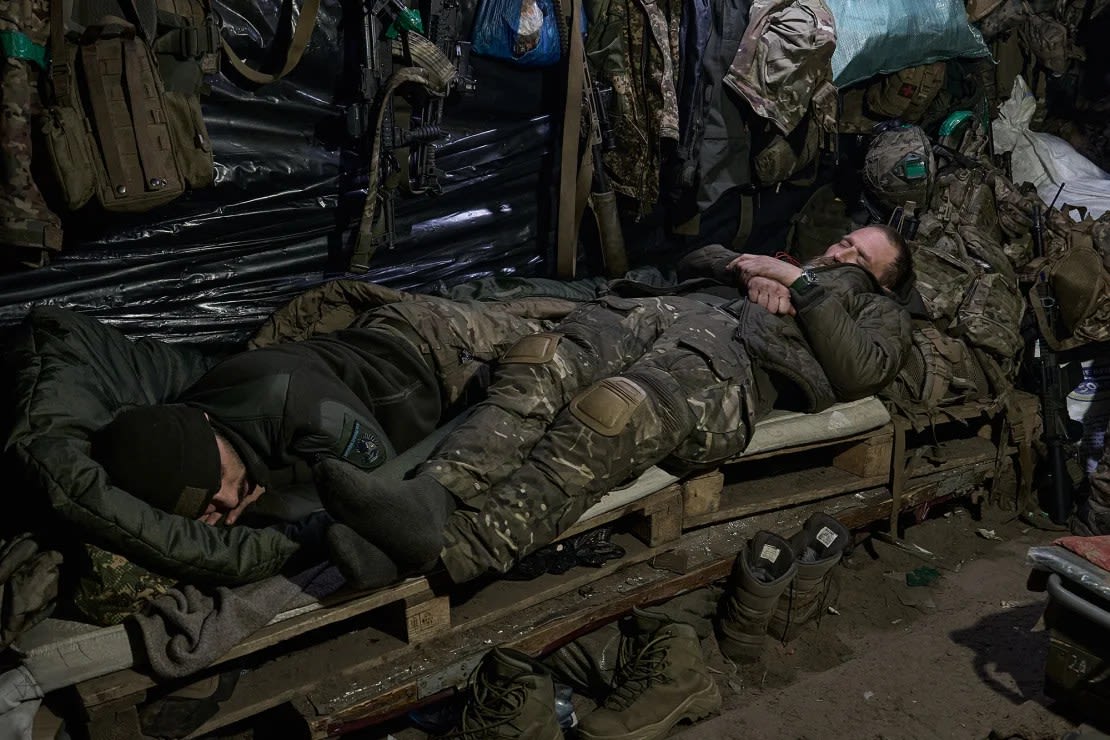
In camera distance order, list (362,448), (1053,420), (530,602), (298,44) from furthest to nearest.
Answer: (1053,420)
(298,44)
(530,602)
(362,448)

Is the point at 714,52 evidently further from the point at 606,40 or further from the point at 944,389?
the point at 944,389

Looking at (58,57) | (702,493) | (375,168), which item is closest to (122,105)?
(58,57)

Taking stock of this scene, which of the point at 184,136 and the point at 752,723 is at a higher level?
the point at 184,136

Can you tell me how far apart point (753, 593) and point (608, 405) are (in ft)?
3.11

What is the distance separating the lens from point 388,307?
11.5ft

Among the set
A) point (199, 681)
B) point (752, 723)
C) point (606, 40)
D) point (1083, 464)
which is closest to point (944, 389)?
point (1083, 464)

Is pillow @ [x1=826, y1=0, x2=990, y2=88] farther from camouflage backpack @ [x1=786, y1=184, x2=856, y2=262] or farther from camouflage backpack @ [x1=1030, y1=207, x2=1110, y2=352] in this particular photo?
camouflage backpack @ [x1=1030, y1=207, x2=1110, y2=352]

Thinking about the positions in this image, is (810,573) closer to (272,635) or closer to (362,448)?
(362,448)


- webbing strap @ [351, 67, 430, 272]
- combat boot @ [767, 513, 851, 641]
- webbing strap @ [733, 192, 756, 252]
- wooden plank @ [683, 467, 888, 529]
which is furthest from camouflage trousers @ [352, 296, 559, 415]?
webbing strap @ [733, 192, 756, 252]

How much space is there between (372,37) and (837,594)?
2989mm

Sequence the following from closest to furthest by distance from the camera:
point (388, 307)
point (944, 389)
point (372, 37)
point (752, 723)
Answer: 1. point (752, 723)
2. point (388, 307)
3. point (372, 37)
4. point (944, 389)

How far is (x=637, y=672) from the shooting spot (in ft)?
10.0

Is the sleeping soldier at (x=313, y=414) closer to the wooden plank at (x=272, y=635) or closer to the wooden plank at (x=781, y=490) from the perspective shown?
the wooden plank at (x=272, y=635)

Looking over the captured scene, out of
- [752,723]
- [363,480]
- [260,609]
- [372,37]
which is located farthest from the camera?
[372,37]
